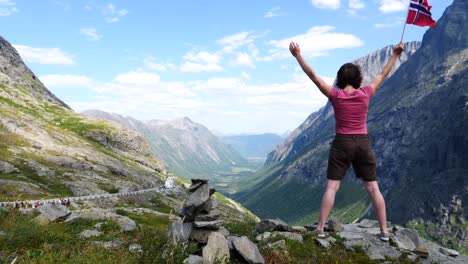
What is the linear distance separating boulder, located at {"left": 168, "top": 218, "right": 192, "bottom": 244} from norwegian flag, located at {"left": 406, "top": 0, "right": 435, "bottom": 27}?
34.1 feet

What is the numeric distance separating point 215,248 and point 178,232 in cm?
141

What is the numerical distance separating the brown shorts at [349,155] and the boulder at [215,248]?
3.90 meters

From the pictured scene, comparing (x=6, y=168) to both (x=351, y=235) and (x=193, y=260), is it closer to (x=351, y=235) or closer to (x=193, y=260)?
(x=351, y=235)

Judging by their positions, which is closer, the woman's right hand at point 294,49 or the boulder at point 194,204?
the woman's right hand at point 294,49

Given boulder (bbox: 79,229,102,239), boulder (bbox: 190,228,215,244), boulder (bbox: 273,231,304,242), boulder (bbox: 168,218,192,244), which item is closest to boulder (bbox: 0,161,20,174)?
boulder (bbox: 79,229,102,239)

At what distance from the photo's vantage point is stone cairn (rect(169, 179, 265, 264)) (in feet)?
32.9

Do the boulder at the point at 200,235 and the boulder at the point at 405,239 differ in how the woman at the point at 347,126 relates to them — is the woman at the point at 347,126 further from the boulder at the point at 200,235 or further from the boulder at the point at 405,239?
the boulder at the point at 405,239

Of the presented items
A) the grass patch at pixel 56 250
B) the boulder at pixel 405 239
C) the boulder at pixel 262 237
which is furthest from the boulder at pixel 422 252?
the grass patch at pixel 56 250

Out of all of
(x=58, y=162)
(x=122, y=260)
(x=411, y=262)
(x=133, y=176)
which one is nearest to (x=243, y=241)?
(x=122, y=260)

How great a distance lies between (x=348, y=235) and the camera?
50.0ft

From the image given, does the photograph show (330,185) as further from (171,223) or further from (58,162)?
(58,162)

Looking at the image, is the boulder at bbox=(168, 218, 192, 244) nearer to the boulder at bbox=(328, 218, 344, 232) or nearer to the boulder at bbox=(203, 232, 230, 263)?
the boulder at bbox=(203, 232, 230, 263)

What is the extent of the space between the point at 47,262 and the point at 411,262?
1135 centimetres

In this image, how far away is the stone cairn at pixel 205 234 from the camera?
395 inches
